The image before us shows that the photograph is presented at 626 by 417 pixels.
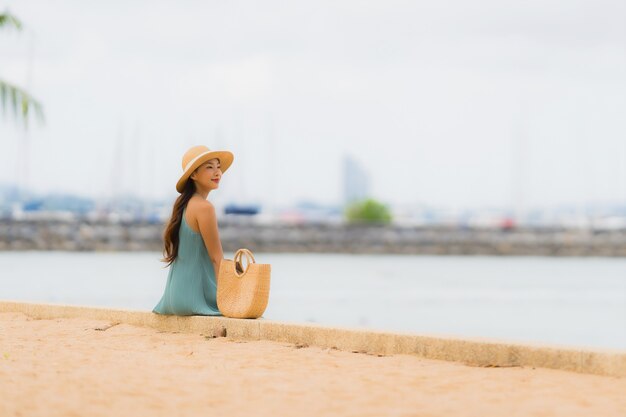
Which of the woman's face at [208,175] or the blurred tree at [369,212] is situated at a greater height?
the blurred tree at [369,212]

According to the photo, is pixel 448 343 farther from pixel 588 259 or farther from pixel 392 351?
pixel 588 259

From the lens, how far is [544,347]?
288 inches

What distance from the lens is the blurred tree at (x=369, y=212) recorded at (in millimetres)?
77062

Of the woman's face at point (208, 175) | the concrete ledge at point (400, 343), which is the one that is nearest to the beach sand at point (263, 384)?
the concrete ledge at point (400, 343)

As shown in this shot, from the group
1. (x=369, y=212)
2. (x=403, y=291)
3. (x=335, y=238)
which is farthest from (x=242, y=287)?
(x=369, y=212)

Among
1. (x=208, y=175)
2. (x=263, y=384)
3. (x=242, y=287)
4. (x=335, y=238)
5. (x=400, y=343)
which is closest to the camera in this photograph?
(x=263, y=384)

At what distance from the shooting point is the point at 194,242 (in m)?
9.14

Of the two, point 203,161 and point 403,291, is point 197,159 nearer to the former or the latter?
point 203,161

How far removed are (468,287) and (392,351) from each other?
37930 mm

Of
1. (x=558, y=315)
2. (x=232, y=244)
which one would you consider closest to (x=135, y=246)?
(x=232, y=244)

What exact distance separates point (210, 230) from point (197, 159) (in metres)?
0.61

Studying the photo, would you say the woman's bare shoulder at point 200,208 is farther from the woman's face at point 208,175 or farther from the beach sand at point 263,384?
the beach sand at point 263,384

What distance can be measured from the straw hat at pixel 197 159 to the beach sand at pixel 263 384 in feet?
4.97

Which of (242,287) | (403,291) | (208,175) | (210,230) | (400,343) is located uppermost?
(208,175)
